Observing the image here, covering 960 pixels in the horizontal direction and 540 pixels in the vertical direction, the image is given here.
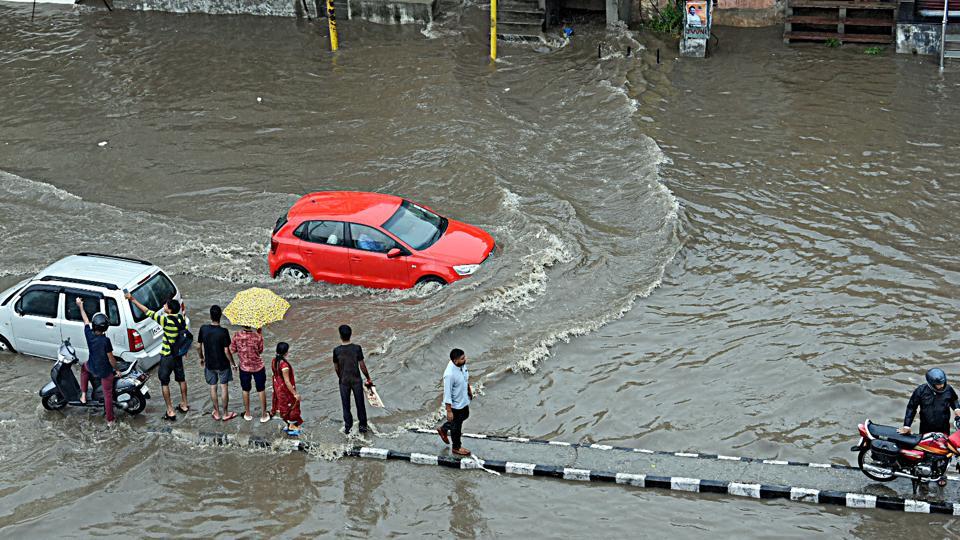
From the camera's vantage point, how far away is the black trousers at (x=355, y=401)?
35.4ft

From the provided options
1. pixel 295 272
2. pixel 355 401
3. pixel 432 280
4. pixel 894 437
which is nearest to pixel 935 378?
pixel 894 437

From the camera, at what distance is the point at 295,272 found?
15.0m

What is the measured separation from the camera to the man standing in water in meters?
10.1

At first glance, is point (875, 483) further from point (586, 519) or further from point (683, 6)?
point (683, 6)

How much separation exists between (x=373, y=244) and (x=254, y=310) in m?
3.57

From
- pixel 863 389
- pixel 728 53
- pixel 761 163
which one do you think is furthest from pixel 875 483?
pixel 728 53

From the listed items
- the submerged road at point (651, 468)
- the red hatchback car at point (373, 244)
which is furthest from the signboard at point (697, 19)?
the submerged road at point (651, 468)

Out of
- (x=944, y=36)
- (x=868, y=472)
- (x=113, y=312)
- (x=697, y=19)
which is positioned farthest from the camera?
(x=697, y=19)

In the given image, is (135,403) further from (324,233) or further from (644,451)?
(644,451)

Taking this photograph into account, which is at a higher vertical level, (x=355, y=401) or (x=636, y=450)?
(x=355, y=401)

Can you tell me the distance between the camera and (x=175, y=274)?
15.4m

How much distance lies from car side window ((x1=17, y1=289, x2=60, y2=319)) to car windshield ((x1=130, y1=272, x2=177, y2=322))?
1021 millimetres

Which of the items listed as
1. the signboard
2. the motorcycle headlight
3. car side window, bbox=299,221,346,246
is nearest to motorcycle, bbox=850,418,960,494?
the motorcycle headlight

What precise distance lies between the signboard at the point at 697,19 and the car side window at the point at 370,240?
11778 millimetres
